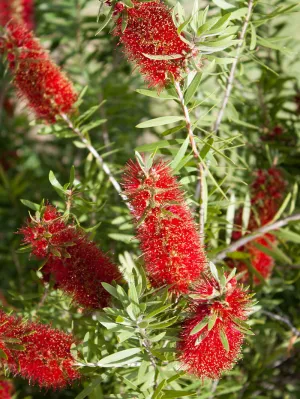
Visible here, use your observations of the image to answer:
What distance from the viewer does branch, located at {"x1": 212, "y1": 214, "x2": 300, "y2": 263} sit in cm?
67

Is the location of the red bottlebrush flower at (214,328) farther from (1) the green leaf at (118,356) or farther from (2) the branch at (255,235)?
(2) the branch at (255,235)

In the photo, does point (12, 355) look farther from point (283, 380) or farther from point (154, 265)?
point (283, 380)

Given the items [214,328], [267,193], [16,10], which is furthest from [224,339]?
[16,10]

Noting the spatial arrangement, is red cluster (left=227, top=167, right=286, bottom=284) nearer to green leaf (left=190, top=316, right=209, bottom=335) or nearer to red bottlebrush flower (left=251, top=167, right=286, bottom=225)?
red bottlebrush flower (left=251, top=167, right=286, bottom=225)

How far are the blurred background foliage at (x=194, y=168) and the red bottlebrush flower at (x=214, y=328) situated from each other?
0.10m

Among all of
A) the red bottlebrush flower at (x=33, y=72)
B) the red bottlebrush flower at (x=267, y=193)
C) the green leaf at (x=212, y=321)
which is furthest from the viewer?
the red bottlebrush flower at (x=267, y=193)

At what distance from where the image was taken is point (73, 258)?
533mm

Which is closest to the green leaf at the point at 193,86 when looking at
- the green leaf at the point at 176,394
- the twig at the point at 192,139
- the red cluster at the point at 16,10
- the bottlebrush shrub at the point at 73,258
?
the twig at the point at 192,139

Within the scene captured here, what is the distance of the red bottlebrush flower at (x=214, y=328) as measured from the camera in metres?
0.47

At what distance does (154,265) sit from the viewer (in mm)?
514

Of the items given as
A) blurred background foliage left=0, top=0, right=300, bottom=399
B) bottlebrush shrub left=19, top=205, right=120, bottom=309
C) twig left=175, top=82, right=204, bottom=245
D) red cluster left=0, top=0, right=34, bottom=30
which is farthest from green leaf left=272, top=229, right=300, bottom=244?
red cluster left=0, top=0, right=34, bottom=30

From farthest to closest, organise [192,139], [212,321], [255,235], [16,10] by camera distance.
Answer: [16,10] < [255,235] < [192,139] < [212,321]

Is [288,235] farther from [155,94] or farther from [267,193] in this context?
[155,94]

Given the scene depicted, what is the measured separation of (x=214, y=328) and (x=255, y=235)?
23cm
